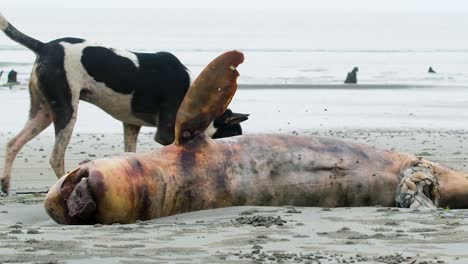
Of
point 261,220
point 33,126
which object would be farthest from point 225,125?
point 261,220

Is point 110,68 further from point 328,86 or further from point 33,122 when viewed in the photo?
point 328,86

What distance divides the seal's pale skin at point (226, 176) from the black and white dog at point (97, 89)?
293 centimetres

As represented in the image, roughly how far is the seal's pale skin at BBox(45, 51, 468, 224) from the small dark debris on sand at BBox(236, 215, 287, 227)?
18.0 inches

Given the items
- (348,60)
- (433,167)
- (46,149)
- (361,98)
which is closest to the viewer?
(433,167)

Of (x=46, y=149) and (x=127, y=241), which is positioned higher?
Answer: (x=127, y=241)

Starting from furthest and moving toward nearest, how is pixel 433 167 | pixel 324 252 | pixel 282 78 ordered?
1. pixel 282 78
2. pixel 433 167
3. pixel 324 252

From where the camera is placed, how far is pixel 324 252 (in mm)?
5879

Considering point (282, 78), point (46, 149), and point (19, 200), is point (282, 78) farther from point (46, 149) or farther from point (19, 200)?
point (19, 200)

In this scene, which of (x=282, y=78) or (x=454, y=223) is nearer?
(x=454, y=223)

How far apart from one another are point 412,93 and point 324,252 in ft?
69.3

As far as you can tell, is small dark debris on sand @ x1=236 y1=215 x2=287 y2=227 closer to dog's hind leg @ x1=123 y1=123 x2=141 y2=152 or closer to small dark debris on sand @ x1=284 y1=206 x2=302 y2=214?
small dark debris on sand @ x1=284 y1=206 x2=302 y2=214

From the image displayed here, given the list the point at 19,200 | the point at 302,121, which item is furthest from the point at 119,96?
the point at 302,121

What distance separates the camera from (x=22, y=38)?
11.3 meters

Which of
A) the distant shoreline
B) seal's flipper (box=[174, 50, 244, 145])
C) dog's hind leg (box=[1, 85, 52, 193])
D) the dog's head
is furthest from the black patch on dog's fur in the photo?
the distant shoreline
